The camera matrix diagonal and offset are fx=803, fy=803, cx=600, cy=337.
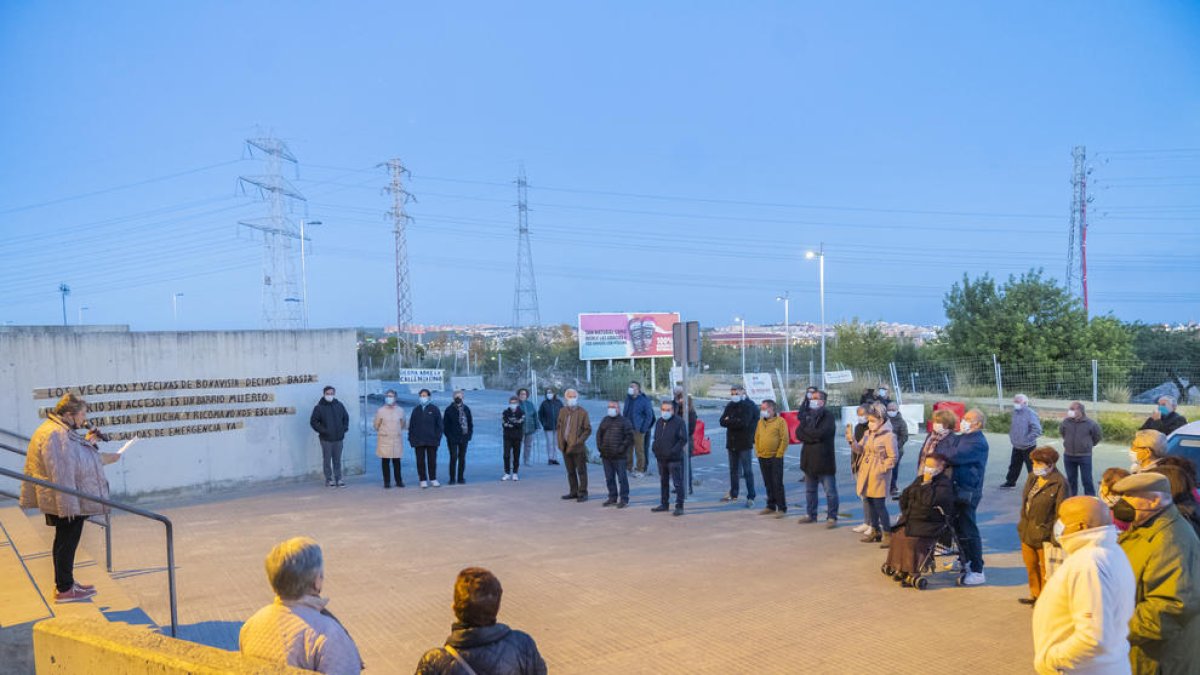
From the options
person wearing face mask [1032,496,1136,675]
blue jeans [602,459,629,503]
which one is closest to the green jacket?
person wearing face mask [1032,496,1136,675]

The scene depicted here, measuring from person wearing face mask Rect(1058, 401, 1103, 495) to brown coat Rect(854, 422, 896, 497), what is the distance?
Result: 146 inches

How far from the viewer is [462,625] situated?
129 inches

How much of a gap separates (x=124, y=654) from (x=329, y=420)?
11.0m

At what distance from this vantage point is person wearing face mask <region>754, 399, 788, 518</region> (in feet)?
36.3

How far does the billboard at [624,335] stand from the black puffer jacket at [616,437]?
24080 millimetres

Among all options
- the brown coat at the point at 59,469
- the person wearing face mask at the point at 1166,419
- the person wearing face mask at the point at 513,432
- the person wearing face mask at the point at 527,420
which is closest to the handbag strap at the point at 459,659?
the brown coat at the point at 59,469

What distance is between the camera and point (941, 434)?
28.1 feet

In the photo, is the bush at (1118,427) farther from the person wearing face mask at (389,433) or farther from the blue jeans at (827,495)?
the person wearing face mask at (389,433)

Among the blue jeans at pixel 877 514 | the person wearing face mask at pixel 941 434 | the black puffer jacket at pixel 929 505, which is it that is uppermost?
the person wearing face mask at pixel 941 434

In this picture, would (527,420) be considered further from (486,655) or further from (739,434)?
(486,655)

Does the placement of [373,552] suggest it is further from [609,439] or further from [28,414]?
[28,414]

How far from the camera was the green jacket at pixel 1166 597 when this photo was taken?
3844 mm

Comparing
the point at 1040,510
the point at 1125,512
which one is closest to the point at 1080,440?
the point at 1040,510

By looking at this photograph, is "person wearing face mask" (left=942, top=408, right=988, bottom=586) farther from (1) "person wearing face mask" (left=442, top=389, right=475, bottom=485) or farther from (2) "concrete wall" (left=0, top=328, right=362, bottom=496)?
(2) "concrete wall" (left=0, top=328, right=362, bottom=496)
